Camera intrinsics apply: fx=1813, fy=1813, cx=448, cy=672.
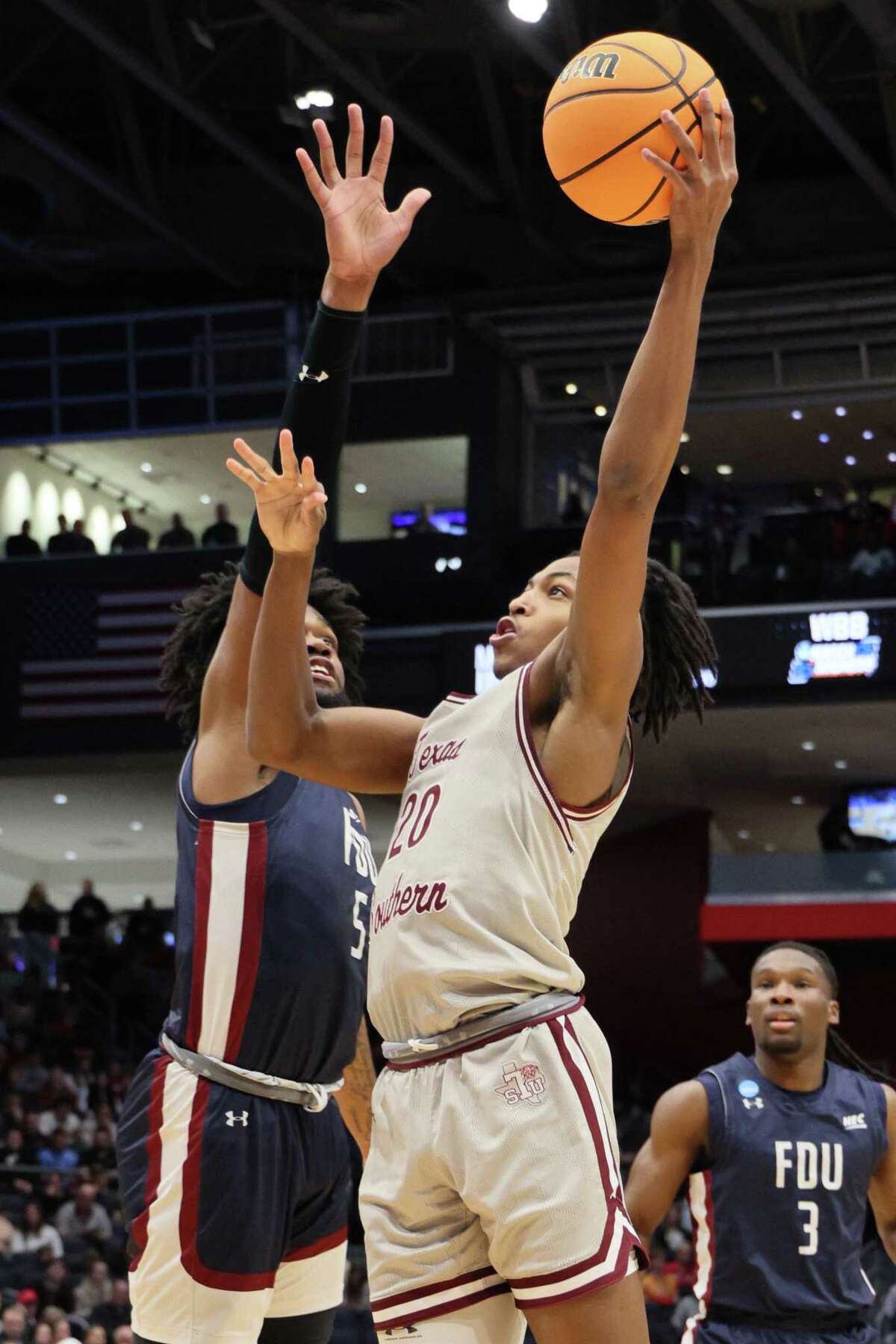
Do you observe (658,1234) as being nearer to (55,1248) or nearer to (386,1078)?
(55,1248)

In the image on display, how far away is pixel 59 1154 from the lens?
47.4 ft

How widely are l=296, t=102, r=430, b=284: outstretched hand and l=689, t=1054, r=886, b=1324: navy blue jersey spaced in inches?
95.5

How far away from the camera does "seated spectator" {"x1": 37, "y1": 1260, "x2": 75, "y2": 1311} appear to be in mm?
10594

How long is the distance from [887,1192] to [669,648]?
208 cm

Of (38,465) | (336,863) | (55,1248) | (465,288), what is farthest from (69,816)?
(336,863)

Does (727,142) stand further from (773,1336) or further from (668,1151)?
(773,1336)

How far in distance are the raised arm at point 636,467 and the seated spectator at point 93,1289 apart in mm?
9144

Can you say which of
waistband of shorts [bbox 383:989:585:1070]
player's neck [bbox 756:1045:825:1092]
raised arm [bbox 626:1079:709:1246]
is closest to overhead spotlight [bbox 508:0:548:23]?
player's neck [bbox 756:1045:825:1092]

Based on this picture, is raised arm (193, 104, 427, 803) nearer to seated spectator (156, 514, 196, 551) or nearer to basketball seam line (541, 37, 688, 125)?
basketball seam line (541, 37, 688, 125)

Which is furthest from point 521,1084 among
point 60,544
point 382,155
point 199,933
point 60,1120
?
point 60,544

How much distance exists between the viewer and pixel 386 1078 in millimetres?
2883

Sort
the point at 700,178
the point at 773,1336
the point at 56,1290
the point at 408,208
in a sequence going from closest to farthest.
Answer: the point at 700,178
the point at 408,208
the point at 773,1336
the point at 56,1290

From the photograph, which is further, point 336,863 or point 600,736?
point 336,863

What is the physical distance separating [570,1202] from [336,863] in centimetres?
130
